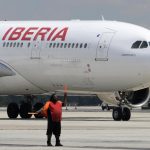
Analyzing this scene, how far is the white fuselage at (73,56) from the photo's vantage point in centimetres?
4609

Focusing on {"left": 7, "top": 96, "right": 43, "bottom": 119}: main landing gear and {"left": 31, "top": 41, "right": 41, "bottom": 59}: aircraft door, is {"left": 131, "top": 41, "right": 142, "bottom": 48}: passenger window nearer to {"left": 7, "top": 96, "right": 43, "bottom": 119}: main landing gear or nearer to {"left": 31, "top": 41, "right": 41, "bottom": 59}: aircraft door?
{"left": 31, "top": 41, "right": 41, "bottom": 59}: aircraft door

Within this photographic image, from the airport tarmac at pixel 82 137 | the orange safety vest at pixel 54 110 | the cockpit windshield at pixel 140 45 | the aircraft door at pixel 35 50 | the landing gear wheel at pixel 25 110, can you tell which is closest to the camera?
the airport tarmac at pixel 82 137

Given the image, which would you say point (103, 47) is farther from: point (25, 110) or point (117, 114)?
point (25, 110)

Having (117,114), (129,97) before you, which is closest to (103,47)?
(117,114)

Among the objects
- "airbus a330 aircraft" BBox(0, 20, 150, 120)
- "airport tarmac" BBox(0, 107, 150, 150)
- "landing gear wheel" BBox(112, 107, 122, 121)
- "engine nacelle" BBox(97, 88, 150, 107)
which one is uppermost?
"airbus a330 aircraft" BBox(0, 20, 150, 120)

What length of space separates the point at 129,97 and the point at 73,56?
4020 millimetres

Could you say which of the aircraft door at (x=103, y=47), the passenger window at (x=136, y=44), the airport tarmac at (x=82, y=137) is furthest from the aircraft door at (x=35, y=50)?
the airport tarmac at (x=82, y=137)

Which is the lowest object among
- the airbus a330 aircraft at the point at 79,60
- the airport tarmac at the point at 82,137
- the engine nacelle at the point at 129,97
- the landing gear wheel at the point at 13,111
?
the airport tarmac at the point at 82,137

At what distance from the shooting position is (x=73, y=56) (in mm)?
47406

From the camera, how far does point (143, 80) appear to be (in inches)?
1807

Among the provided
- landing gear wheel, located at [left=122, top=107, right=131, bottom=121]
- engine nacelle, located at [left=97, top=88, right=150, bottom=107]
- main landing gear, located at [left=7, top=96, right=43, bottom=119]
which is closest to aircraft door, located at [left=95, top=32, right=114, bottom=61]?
engine nacelle, located at [left=97, top=88, right=150, bottom=107]

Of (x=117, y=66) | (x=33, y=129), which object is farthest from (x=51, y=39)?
(x=33, y=129)

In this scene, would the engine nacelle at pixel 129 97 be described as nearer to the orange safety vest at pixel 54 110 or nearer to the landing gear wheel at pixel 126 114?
the landing gear wheel at pixel 126 114

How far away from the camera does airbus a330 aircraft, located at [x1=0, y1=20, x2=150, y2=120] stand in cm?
4612
